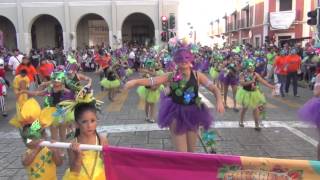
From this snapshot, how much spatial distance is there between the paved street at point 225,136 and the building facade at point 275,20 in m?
23.3

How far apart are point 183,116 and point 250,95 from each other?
446 cm

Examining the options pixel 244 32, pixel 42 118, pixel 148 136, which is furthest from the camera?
pixel 244 32

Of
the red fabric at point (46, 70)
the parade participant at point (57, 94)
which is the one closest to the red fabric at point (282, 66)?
the red fabric at point (46, 70)

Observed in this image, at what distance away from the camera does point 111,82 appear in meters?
15.1

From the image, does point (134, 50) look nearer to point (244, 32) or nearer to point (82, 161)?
point (244, 32)

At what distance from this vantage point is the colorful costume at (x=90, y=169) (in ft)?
12.0

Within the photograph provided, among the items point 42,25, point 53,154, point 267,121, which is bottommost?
point 267,121

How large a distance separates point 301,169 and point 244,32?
175 feet

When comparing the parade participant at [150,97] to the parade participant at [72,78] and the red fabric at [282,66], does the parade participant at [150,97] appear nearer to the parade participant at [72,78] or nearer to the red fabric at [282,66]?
the parade participant at [72,78]

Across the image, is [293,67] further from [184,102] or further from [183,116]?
[183,116]

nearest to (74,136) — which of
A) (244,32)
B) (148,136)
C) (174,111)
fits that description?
(174,111)

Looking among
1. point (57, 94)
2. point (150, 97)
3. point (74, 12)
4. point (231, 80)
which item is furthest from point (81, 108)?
point (74, 12)

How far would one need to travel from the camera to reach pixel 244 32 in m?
54.7

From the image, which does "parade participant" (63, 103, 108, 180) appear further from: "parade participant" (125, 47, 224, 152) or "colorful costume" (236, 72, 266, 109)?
"colorful costume" (236, 72, 266, 109)
